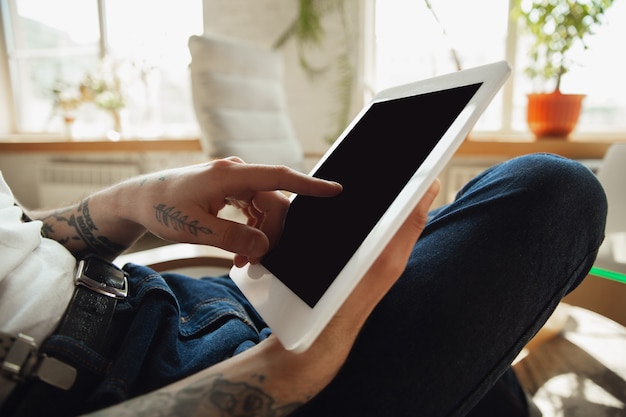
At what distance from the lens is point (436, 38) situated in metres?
2.84

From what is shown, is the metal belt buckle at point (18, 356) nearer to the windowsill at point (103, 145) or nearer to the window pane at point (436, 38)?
the window pane at point (436, 38)

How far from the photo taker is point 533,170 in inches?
21.5

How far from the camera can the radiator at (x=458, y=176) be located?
2.57 m

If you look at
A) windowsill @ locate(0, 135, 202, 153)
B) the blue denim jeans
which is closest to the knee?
the blue denim jeans

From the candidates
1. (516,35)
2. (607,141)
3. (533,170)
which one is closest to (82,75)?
(516,35)

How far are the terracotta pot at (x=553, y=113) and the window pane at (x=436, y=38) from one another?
22.3 inches

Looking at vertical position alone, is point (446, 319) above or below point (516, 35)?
below

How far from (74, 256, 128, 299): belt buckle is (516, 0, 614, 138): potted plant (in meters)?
2.05

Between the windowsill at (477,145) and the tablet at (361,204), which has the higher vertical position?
the tablet at (361,204)

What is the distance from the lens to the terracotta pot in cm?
208

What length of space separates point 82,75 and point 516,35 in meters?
3.33

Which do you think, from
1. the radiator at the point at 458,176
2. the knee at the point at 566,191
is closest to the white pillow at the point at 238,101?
the radiator at the point at 458,176

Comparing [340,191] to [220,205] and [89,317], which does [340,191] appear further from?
[89,317]

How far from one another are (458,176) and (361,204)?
2.27 metres
